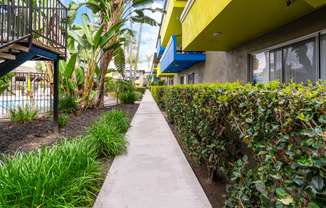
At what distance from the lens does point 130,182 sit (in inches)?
116

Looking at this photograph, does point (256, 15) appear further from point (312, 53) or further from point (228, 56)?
point (228, 56)

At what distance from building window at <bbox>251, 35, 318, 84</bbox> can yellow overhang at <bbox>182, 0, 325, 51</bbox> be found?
0.73 meters

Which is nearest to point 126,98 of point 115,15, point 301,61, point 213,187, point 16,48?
point 115,15

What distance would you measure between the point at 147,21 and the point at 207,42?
509 cm

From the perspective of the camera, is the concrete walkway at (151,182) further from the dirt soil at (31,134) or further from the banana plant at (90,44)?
the banana plant at (90,44)

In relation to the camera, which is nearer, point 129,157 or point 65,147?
point 65,147

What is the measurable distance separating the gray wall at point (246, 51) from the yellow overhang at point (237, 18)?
0.59 feet

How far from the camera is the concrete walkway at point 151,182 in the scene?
2.45 metres

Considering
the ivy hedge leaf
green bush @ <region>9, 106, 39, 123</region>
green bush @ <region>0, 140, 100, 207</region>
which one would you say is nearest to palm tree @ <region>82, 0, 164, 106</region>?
green bush @ <region>9, 106, 39, 123</region>

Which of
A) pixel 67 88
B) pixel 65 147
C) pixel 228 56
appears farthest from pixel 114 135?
pixel 228 56

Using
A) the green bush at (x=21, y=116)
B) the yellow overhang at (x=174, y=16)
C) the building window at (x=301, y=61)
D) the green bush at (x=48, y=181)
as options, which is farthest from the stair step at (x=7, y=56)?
the yellow overhang at (x=174, y=16)

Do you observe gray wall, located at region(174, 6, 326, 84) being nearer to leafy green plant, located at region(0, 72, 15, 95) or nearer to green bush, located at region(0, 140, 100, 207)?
green bush, located at region(0, 140, 100, 207)

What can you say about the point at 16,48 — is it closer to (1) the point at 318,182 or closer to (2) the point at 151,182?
(2) the point at 151,182

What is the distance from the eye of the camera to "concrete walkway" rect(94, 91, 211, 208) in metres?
2.45
